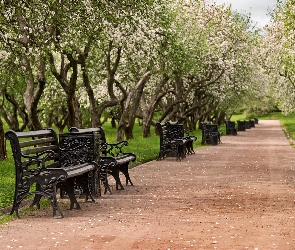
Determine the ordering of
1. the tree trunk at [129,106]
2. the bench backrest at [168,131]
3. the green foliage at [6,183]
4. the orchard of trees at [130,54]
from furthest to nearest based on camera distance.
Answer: the tree trunk at [129,106], the bench backrest at [168,131], the orchard of trees at [130,54], the green foliage at [6,183]

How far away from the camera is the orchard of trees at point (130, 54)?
16984 millimetres

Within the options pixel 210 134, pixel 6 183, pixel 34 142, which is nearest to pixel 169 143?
pixel 6 183

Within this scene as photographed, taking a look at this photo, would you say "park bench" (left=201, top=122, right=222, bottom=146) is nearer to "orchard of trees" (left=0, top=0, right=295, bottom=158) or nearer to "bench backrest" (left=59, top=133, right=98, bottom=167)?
"orchard of trees" (left=0, top=0, right=295, bottom=158)

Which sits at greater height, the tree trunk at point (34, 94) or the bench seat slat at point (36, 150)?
the tree trunk at point (34, 94)

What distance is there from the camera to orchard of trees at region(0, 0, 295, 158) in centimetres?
1698

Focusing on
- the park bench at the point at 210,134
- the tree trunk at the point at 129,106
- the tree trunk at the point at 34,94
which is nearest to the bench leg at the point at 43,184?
the tree trunk at the point at 34,94

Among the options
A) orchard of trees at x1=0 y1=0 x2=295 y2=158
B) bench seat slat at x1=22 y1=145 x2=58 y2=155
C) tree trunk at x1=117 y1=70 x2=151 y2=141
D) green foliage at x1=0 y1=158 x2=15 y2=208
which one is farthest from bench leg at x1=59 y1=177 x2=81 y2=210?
tree trunk at x1=117 y1=70 x2=151 y2=141

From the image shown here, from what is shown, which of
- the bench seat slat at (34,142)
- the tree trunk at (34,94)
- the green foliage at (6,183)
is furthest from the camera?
the tree trunk at (34,94)

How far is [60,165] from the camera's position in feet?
34.7

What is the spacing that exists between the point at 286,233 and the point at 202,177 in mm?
6593

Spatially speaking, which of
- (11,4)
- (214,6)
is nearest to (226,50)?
(214,6)

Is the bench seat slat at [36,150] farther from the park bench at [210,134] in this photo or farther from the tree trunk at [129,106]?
the park bench at [210,134]

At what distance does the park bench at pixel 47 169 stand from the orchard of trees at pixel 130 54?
5.00 m

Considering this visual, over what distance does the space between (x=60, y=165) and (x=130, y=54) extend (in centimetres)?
1653
